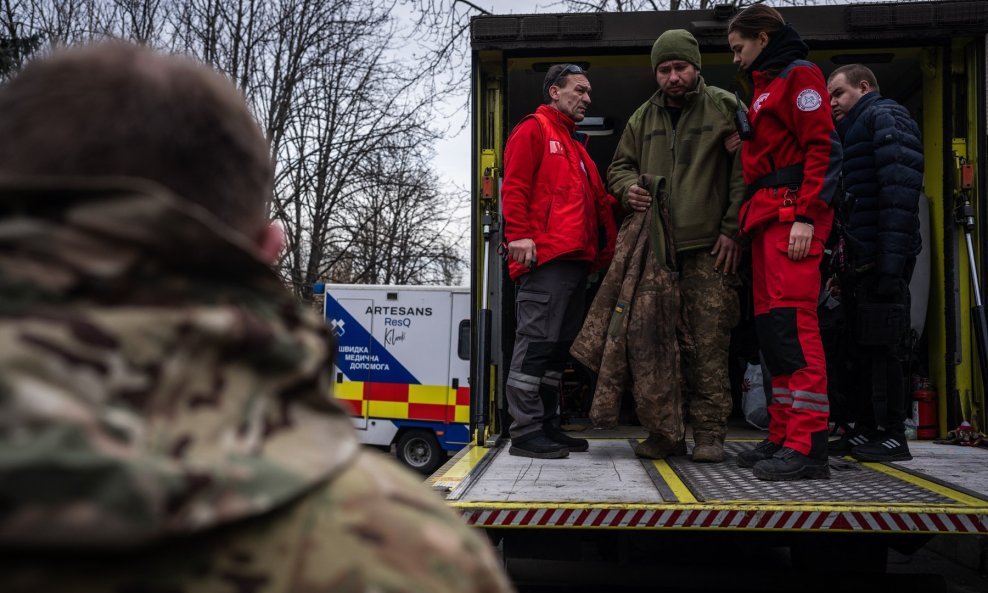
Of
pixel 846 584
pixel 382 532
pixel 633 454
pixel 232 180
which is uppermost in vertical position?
pixel 232 180

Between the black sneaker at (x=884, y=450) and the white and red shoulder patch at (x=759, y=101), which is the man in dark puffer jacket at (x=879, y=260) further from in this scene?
the white and red shoulder patch at (x=759, y=101)

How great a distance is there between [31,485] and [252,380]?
167mm

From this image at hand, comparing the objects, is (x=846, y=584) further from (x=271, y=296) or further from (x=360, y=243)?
(x=360, y=243)

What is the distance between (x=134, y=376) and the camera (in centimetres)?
59

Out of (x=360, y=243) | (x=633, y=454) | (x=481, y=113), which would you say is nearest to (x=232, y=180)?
(x=633, y=454)

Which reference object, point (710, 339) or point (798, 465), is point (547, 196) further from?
point (798, 465)

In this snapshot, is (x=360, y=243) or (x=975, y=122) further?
(x=360, y=243)

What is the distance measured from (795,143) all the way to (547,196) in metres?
1.17

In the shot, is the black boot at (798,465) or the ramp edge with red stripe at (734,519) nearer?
the ramp edge with red stripe at (734,519)

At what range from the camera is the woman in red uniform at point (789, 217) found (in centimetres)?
346

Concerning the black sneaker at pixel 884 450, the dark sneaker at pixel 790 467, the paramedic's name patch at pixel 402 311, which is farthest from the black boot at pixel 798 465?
the paramedic's name patch at pixel 402 311

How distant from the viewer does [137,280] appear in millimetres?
606

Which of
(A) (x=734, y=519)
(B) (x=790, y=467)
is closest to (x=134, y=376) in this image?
(A) (x=734, y=519)

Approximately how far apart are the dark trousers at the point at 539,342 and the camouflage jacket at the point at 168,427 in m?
3.43
